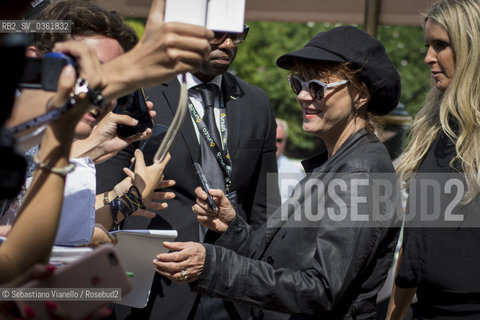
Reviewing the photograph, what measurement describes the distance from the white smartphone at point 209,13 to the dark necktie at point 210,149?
1602mm

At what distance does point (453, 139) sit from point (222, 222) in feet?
3.49

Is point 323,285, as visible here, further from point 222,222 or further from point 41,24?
point 41,24

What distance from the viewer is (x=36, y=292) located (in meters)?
1.38

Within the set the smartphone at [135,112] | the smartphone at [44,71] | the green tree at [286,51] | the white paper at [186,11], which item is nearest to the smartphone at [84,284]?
the smartphone at [44,71]

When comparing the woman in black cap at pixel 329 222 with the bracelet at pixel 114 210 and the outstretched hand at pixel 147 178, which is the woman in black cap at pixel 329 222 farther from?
the bracelet at pixel 114 210

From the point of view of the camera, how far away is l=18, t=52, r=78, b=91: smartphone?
1404 mm

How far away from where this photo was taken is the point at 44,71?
1405 mm

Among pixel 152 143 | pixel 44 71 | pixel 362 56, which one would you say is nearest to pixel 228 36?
pixel 152 143

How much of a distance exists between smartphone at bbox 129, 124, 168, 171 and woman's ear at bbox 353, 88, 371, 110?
2.84ft

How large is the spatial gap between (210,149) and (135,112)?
22.0 inches

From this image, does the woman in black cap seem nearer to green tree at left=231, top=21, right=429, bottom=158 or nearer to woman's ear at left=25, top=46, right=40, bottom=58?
woman's ear at left=25, top=46, right=40, bottom=58

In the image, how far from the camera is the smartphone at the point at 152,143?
2906 millimetres

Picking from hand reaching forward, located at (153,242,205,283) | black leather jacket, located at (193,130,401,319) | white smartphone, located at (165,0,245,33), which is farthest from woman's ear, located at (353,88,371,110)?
white smartphone, located at (165,0,245,33)

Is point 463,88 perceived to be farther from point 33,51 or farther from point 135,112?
point 33,51
